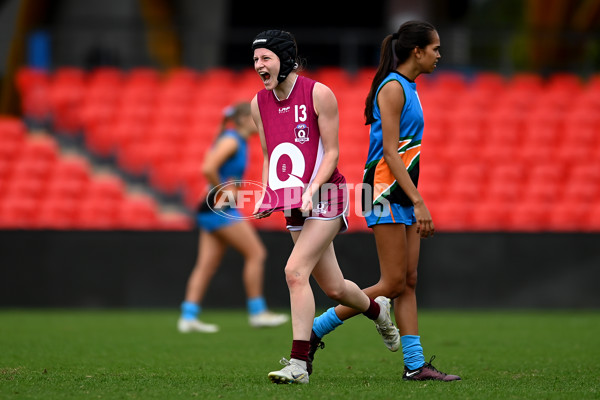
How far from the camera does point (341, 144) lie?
14312mm

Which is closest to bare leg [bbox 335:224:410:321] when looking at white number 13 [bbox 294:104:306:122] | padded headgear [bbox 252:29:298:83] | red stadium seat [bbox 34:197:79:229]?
white number 13 [bbox 294:104:306:122]

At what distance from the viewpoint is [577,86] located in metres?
15.8

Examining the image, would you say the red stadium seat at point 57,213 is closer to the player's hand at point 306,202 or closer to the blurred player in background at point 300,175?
the blurred player in background at point 300,175

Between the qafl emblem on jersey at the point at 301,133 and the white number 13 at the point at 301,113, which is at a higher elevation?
the white number 13 at the point at 301,113

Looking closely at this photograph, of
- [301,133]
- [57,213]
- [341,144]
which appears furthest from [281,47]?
[341,144]

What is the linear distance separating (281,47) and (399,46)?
0.72 m

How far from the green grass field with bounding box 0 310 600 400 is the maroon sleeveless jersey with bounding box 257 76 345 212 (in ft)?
3.57

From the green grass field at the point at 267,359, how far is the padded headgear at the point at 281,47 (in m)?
1.82

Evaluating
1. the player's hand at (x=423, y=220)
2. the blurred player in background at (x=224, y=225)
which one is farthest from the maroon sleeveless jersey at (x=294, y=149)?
the blurred player in background at (x=224, y=225)

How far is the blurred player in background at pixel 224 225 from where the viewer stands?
8891 millimetres

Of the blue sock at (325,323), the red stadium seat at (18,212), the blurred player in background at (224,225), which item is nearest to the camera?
the blue sock at (325,323)

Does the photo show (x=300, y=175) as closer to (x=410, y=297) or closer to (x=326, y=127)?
Result: (x=326, y=127)

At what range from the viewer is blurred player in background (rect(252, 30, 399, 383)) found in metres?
5.19

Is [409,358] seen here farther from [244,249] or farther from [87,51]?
[87,51]
